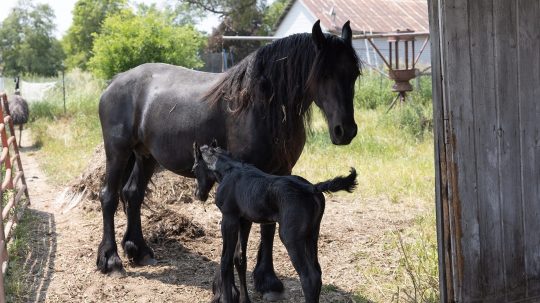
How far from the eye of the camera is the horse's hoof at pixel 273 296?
498 centimetres

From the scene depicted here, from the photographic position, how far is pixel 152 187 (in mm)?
8133

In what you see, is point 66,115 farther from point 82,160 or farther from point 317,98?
point 317,98

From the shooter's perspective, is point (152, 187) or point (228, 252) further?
point (152, 187)

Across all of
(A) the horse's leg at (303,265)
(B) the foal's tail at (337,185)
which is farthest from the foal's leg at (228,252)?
(B) the foal's tail at (337,185)

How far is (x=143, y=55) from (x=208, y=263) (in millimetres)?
8962

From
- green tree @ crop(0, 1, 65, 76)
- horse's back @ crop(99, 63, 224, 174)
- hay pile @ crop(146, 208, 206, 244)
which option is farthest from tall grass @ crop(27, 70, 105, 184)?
green tree @ crop(0, 1, 65, 76)

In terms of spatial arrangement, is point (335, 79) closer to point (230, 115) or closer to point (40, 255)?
point (230, 115)

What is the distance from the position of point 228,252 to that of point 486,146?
70.2 inches

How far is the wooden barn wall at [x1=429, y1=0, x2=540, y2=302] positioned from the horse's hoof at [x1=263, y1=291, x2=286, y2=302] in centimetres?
148

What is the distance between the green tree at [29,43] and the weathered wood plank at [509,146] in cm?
4796

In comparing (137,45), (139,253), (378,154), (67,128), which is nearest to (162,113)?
(139,253)

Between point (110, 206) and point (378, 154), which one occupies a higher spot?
point (378, 154)

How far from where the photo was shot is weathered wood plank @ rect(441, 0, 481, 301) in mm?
3703

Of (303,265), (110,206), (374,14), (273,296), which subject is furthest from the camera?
(374,14)
